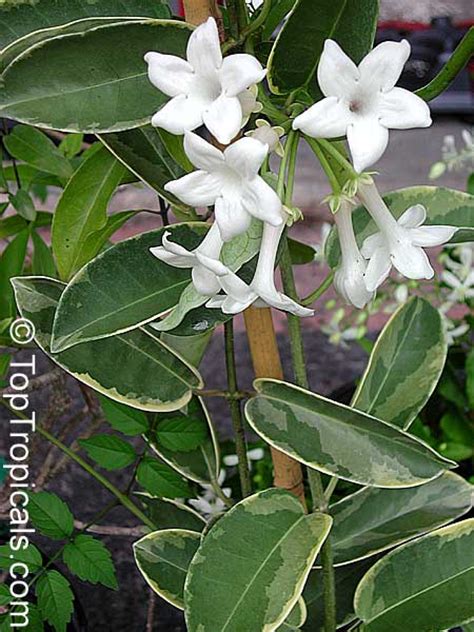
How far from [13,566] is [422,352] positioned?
0.32m

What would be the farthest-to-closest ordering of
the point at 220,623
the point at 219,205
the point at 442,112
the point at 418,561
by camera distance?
the point at 442,112 < the point at 418,561 < the point at 220,623 < the point at 219,205

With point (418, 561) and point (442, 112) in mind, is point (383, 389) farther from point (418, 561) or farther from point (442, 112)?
point (442, 112)

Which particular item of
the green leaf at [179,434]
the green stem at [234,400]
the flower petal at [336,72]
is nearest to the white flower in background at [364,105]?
the flower petal at [336,72]

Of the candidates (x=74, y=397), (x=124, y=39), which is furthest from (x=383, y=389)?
(x=74, y=397)

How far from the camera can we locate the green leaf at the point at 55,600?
0.63 metres

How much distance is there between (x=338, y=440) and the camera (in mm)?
524

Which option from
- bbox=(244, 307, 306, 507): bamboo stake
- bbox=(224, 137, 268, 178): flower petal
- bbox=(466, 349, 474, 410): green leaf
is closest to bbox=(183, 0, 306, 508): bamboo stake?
bbox=(244, 307, 306, 507): bamboo stake

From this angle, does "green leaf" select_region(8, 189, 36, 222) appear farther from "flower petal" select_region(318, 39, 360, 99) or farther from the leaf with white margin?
"flower petal" select_region(318, 39, 360, 99)

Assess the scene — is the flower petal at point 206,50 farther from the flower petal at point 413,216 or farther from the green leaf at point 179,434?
the green leaf at point 179,434

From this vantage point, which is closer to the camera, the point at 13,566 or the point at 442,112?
the point at 13,566

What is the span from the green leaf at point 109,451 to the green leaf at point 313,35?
0.32 m

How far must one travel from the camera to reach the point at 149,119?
17.5 inches

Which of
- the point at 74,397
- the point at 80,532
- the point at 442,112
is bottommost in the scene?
the point at 80,532

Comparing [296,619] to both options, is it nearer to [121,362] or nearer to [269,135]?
[121,362]
